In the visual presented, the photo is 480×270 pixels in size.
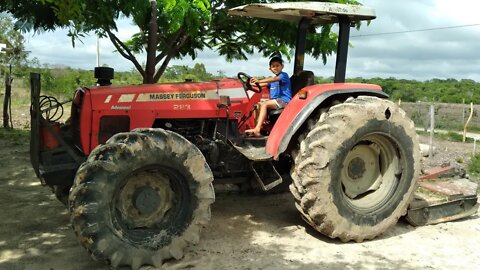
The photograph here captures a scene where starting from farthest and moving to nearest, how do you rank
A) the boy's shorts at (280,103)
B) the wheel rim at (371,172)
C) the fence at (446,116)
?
1. the fence at (446,116)
2. the boy's shorts at (280,103)
3. the wheel rim at (371,172)

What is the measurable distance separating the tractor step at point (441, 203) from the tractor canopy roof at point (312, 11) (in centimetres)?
214

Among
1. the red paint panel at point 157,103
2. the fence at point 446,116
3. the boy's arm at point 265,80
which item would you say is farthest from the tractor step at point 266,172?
the fence at point 446,116

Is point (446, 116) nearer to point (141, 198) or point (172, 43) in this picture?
point (172, 43)

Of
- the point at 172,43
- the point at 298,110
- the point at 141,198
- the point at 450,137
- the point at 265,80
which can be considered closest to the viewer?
the point at 141,198

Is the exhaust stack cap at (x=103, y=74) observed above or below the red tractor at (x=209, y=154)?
above

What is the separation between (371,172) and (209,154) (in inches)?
71.8

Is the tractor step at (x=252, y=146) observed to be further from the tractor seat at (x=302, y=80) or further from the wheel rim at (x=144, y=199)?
the wheel rim at (x=144, y=199)

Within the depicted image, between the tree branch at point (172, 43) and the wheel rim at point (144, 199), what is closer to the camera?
the wheel rim at point (144, 199)

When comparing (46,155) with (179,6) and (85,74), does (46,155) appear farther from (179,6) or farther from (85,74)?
(85,74)

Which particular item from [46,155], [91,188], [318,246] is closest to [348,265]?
[318,246]

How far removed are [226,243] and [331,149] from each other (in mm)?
1356

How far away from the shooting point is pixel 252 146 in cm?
556

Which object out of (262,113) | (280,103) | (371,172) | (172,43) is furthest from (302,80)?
(172,43)

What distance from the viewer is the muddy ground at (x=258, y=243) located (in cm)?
452
